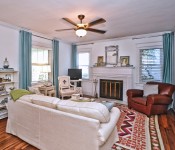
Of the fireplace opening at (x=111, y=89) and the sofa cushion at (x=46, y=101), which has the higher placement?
the sofa cushion at (x=46, y=101)

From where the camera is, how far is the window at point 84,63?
20.5 feet

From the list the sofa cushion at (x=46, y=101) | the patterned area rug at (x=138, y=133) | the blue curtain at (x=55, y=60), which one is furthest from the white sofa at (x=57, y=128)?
the blue curtain at (x=55, y=60)

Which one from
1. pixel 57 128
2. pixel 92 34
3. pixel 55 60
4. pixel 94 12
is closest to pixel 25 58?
pixel 55 60

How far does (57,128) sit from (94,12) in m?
2.44

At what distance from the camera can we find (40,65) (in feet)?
16.3

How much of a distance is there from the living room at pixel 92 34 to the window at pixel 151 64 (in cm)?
4

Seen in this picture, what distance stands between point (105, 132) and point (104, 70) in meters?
4.16

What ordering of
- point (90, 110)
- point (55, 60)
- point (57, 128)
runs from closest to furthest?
point (90, 110), point (57, 128), point (55, 60)

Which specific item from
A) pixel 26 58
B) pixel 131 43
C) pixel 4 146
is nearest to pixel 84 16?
pixel 26 58

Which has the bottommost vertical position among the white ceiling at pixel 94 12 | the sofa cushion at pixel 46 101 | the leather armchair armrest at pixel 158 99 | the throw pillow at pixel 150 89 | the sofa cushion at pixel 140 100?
the sofa cushion at pixel 140 100

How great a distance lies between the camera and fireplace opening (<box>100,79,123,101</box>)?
17.3 feet

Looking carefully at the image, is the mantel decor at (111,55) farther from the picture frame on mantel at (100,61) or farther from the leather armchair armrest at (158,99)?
the leather armchair armrest at (158,99)

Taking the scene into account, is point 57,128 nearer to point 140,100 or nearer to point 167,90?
point 140,100

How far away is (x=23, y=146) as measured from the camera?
2.17 metres
